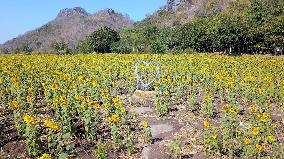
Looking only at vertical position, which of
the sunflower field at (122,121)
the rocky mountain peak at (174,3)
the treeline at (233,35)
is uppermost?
the rocky mountain peak at (174,3)

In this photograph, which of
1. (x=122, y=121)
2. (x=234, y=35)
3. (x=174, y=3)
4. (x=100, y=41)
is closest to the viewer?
(x=122, y=121)

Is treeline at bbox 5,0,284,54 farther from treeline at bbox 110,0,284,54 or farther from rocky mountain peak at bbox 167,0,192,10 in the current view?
rocky mountain peak at bbox 167,0,192,10

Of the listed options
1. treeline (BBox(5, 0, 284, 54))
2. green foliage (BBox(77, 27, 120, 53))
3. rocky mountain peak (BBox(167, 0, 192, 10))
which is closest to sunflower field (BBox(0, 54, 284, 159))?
treeline (BBox(5, 0, 284, 54))

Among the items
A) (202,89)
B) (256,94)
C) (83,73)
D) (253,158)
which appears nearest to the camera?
(253,158)

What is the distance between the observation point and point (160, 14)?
6319 inches

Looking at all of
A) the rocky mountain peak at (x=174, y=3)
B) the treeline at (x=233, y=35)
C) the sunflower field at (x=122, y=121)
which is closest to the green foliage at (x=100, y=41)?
the treeline at (x=233, y=35)

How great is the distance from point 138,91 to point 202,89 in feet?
10.7

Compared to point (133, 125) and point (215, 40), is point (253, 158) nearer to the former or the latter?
point (133, 125)

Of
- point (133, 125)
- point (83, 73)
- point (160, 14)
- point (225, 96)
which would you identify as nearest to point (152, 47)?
point (83, 73)

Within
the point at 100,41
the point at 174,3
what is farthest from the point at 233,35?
the point at 174,3

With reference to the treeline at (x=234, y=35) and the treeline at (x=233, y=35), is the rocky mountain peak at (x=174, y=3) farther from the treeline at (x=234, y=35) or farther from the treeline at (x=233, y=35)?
the treeline at (x=234, y=35)

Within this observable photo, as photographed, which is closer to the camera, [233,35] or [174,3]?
[233,35]

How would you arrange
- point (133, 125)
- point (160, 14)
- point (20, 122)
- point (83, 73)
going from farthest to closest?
1. point (160, 14)
2. point (83, 73)
3. point (133, 125)
4. point (20, 122)

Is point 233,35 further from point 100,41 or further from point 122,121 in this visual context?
point 122,121
